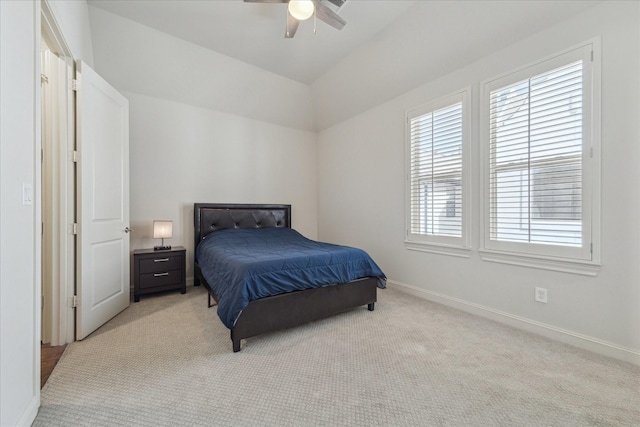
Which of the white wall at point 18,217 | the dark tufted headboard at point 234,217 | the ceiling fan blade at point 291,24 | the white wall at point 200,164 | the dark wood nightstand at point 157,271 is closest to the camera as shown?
the white wall at point 18,217

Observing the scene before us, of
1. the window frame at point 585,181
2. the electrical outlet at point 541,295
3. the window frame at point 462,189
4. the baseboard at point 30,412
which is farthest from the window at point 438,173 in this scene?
the baseboard at point 30,412

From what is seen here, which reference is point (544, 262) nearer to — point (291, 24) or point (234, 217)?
point (291, 24)

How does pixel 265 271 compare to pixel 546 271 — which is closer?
pixel 265 271

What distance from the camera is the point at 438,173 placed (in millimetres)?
3172

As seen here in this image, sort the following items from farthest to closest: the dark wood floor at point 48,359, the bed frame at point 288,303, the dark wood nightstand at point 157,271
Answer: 1. the dark wood nightstand at point 157,271
2. the bed frame at point 288,303
3. the dark wood floor at point 48,359

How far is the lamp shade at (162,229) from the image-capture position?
3441 mm

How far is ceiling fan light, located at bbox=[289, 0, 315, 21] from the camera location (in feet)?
7.13

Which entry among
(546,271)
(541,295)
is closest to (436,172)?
(546,271)

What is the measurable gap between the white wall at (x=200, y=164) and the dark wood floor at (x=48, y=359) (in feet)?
5.49

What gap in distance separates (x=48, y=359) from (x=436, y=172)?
394 cm

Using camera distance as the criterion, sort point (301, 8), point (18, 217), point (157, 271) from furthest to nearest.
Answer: point (157, 271) < point (301, 8) < point (18, 217)

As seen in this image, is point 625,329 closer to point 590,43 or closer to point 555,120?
point 555,120

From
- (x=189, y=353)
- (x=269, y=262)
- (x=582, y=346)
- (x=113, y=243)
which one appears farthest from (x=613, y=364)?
(x=113, y=243)

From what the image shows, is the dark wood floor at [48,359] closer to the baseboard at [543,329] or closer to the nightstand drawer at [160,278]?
the nightstand drawer at [160,278]
